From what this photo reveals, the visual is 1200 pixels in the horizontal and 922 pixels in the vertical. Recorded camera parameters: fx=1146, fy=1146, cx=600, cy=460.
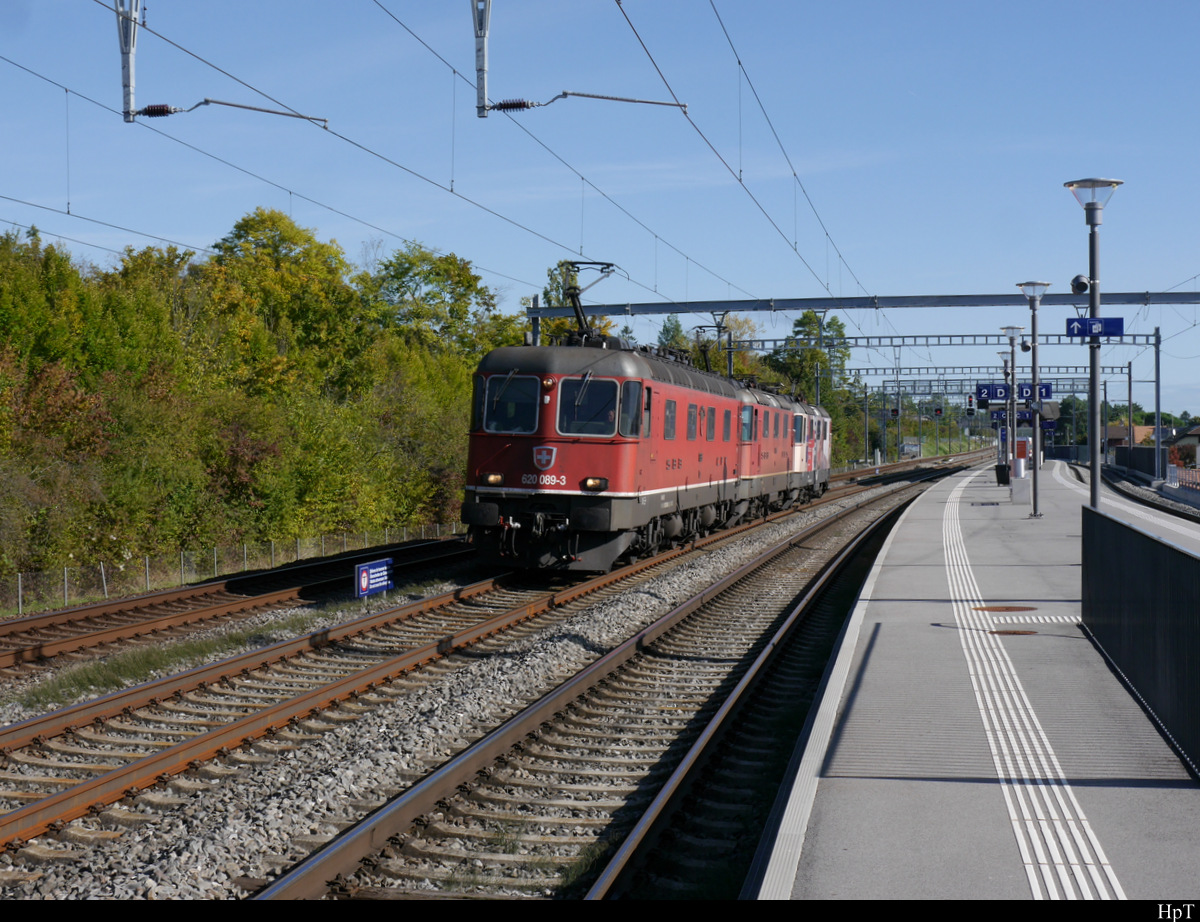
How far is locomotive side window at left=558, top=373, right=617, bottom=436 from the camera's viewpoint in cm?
1745

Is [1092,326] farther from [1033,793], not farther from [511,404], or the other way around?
[1033,793]

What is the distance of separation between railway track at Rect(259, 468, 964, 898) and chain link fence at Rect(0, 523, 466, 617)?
32.4 ft

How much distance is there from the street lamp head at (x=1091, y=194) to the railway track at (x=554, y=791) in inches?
289

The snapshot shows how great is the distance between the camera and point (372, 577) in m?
15.3

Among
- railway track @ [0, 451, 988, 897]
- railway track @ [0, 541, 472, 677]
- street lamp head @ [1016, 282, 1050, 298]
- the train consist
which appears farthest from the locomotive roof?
street lamp head @ [1016, 282, 1050, 298]

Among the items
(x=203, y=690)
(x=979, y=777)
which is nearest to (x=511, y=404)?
(x=203, y=690)

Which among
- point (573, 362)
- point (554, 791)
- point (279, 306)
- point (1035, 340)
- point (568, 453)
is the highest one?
point (279, 306)

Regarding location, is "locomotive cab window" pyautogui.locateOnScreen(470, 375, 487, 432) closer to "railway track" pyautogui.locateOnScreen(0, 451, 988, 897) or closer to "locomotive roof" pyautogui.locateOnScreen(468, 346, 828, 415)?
"locomotive roof" pyautogui.locateOnScreen(468, 346, 828, 415)

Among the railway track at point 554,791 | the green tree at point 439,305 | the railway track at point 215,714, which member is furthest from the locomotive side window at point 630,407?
the green tree at point 439,305

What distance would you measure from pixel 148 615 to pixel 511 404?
614 cm

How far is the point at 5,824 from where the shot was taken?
256 inches
